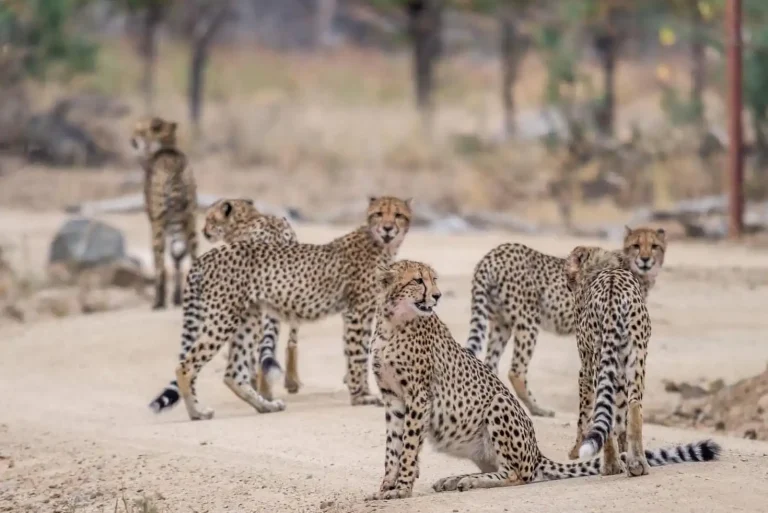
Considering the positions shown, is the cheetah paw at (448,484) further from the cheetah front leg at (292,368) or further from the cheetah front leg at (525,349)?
the cheetah front leg at (292,368)

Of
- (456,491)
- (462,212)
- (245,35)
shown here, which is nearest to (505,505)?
(456,491)

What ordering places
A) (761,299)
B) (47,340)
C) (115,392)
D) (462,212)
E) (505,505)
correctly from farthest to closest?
1. (462,212)
2. (761,299)
3. (47,340)
4. (115,392)
5. (505,505)

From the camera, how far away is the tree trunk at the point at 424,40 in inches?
1043

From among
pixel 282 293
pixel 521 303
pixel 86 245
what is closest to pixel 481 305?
pixel 521 303

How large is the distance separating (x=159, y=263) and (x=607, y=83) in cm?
1300

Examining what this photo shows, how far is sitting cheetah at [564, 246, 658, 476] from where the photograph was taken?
6.22 meters

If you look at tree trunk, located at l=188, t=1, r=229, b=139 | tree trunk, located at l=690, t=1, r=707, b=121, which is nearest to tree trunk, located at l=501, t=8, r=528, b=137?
tree trunk, located at l=690, t=1, r=707, b=121

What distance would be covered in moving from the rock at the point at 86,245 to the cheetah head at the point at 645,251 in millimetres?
7250

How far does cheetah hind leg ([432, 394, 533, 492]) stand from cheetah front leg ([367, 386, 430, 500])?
0.19 m

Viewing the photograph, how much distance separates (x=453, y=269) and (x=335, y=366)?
356cm

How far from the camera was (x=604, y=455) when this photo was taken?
6.39 meters

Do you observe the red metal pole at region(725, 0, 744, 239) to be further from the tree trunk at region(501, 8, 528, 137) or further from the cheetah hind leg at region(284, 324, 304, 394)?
the tree trunk at region(501, 8, 528, 137)

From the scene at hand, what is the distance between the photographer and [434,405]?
623cm

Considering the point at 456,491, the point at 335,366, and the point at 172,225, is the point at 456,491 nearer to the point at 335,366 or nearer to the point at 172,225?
the point at 335,366
